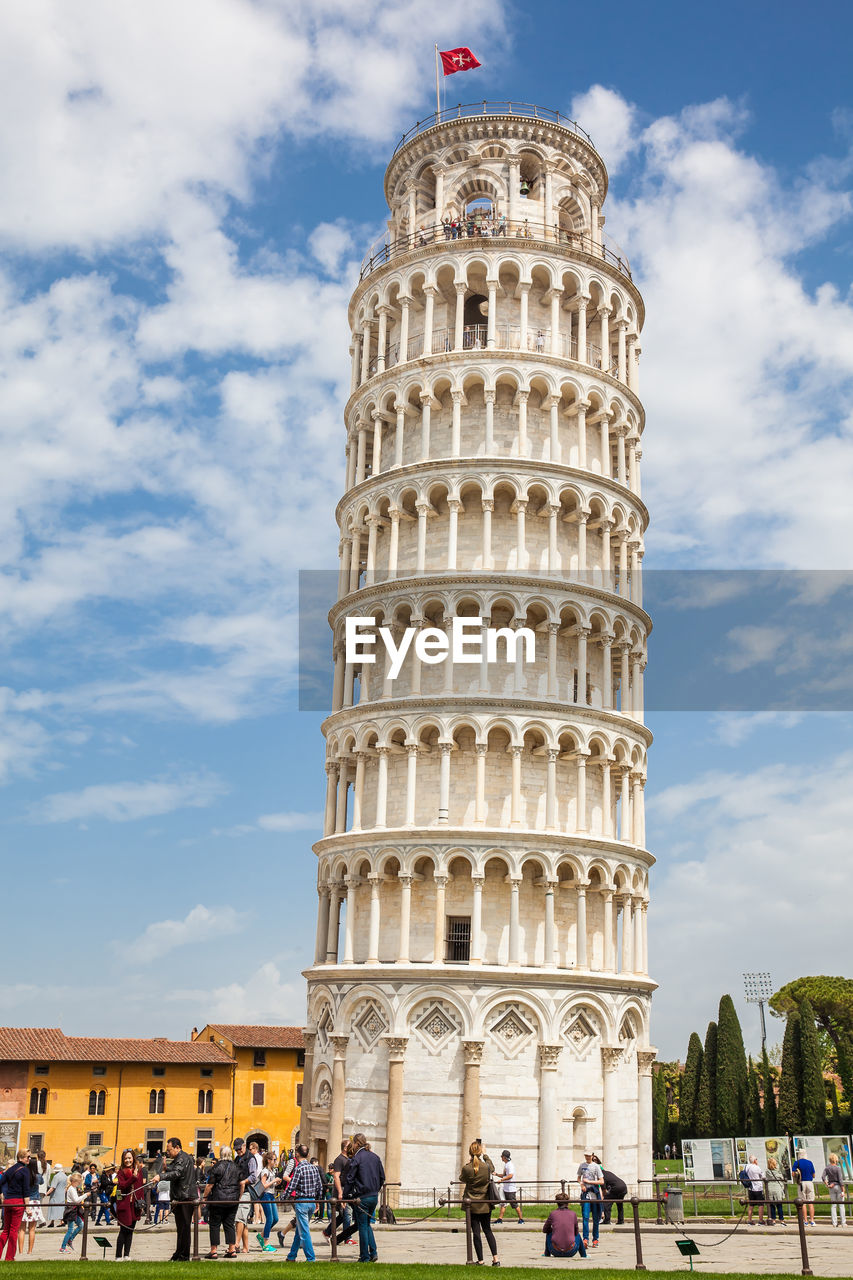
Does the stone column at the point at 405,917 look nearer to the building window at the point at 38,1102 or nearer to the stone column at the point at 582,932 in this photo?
the stone column at the point at 582,932

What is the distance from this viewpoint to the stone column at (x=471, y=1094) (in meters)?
36.6

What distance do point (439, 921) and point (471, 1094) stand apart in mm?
5308

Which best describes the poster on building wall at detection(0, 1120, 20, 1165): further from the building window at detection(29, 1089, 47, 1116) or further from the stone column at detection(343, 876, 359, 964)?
the stone column at detection(343, 876, 359, 964)

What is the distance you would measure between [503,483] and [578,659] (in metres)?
6.87

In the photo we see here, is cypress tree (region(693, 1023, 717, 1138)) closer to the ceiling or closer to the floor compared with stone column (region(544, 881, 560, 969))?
closer to the floor

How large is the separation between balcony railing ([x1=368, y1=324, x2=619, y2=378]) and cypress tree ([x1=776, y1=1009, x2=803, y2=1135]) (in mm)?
36839

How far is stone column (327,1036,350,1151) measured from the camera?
38.8 m

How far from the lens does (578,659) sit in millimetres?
42781

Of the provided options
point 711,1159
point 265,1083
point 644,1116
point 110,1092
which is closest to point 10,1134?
point 110,1092

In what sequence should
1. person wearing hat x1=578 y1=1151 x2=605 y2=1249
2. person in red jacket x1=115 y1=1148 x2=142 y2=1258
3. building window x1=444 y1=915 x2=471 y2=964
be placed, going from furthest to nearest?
1. building window x1=444 y1=915 x2=471 y2=964
2. person wearing hat x1=578 y1=1151 x2=605 y2=1249
3. person in red jacket x1=115 y1=1148 x2=142 y2=1258

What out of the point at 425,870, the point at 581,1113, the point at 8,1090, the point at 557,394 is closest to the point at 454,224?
the point at 557,394

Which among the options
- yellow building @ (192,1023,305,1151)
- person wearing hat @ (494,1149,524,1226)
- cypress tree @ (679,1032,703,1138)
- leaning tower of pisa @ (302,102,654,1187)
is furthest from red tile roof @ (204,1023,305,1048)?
person wearing hat @ (494,1149,524,1226)

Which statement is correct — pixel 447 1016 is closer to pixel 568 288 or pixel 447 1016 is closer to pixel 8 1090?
pixel 568 288

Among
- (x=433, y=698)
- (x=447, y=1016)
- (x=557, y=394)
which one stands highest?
(x=557, y=394)
